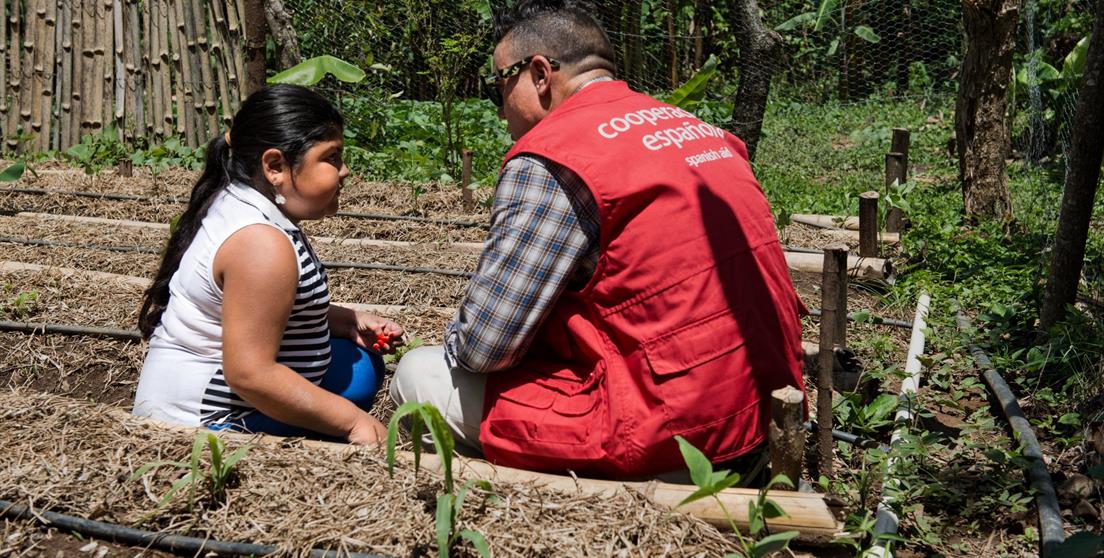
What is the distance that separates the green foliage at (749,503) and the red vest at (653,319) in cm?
18

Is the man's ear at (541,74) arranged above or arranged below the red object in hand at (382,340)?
above

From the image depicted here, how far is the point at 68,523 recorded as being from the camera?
2.23 m

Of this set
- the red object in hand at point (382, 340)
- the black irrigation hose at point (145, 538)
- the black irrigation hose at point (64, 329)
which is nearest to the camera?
the black irrigation hose at point (145, 538)

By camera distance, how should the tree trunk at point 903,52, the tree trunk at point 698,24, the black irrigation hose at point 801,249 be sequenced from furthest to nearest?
the tree trunk at point 903,52 < the tree trunk at point 698,24 < the black irrigation hose at point 801,249

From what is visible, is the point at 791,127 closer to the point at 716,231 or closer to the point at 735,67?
the point at 735,67

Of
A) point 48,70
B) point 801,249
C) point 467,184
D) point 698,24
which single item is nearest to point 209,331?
point 801,249

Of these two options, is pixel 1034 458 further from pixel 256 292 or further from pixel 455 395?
pixel 256 292

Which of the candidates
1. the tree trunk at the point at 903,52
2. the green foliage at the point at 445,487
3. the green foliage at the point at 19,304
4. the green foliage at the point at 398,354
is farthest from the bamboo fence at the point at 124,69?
the tree trunk at the point at 903,52

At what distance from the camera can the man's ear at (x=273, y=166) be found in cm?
260

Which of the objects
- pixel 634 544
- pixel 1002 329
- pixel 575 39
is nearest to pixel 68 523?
pixel 634 544

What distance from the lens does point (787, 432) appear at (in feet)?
7.17

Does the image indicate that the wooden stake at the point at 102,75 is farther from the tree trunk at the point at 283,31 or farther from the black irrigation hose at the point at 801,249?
the black irrigation hose at the point at 801,249

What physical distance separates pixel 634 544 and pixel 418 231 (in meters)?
3.75

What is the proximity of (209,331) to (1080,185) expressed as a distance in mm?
3020
